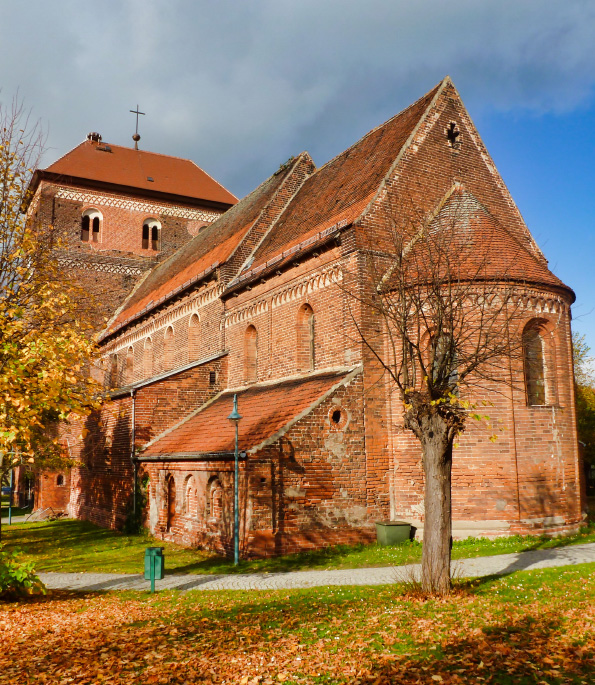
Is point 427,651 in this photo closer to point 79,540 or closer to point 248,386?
point 248,386

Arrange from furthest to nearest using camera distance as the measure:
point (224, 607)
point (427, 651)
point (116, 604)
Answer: point (116, 604), point (224, 607), point (427, 651)

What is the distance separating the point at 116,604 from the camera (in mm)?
10055

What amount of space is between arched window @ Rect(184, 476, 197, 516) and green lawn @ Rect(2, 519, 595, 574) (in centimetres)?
96

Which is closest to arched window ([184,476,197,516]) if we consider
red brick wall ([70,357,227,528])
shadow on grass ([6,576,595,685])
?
red brick wall ([70,357,227,528])

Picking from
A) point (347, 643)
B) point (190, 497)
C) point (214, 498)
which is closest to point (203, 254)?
point (190, 497)

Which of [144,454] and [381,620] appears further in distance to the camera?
[144,454]

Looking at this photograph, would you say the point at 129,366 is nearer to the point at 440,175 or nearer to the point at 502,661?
the point at 440,175

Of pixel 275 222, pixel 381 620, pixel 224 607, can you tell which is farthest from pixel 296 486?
pixel 275 222

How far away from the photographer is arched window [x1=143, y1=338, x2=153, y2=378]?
28.0 metres

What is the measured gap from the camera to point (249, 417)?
17.0 m

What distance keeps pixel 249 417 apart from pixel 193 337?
8092 millimetres

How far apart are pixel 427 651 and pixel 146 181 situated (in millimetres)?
37603

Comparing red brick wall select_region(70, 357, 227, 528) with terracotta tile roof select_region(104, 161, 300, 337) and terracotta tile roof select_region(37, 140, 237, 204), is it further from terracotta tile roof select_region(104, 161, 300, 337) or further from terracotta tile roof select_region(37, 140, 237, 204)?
terracotta tile roof select_region(37, 140, 237, 204)

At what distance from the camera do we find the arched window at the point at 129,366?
30.8m
